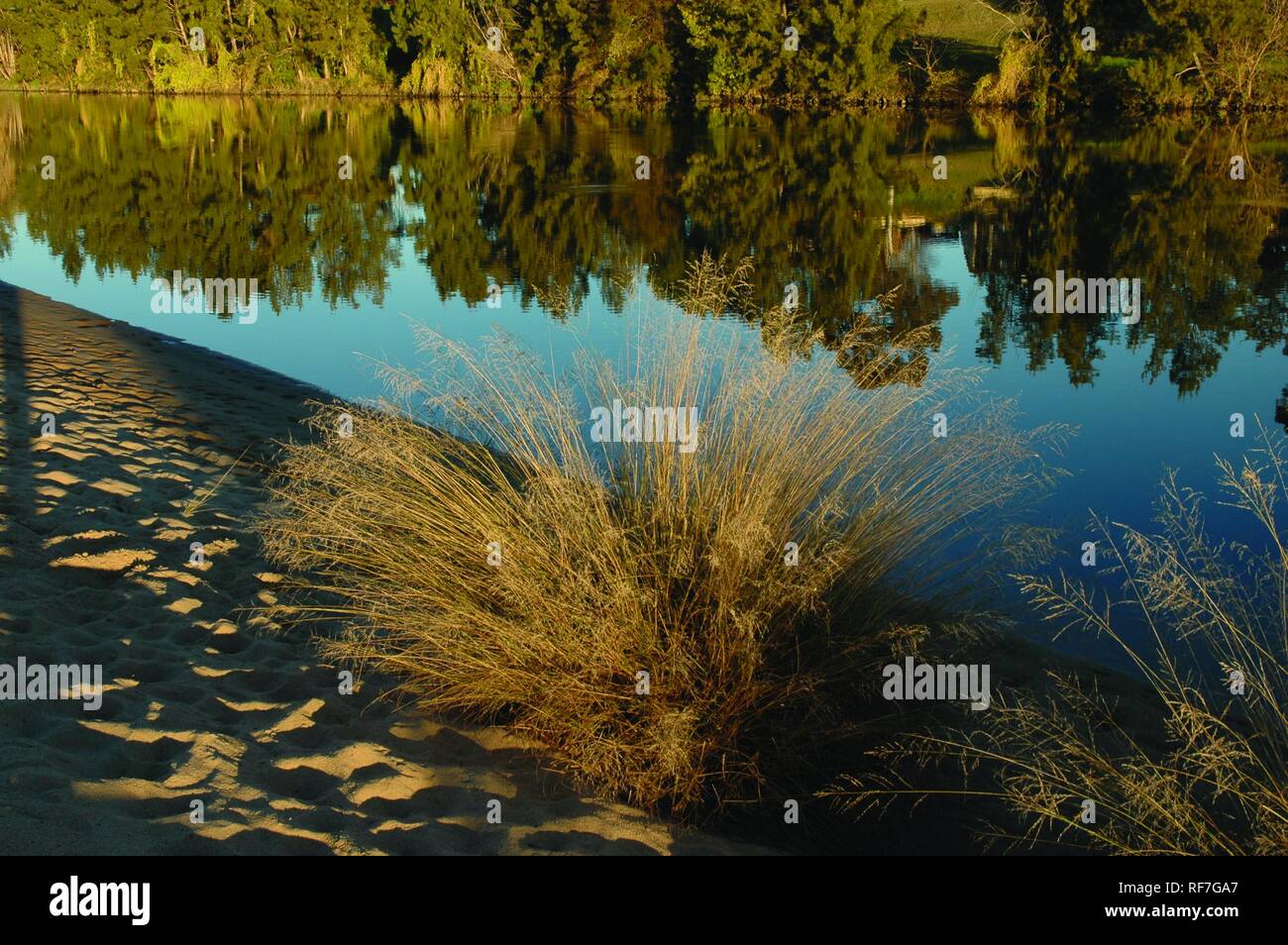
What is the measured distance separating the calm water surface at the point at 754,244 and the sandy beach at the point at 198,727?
6.26ft

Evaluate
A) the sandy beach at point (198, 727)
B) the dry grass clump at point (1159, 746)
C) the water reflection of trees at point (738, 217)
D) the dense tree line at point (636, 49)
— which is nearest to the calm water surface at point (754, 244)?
the water reflection of trees at point (738, 217)

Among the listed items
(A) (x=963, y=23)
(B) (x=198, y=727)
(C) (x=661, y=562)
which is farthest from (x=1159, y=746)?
(A) (x=963, y=23)

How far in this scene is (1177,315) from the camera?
11930 mm

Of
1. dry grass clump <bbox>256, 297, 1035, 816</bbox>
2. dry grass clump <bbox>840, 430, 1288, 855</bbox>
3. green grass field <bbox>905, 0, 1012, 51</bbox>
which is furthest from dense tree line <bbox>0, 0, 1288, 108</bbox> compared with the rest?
dry grass clump <bbox>256, 297, 1035, 816</bbox>

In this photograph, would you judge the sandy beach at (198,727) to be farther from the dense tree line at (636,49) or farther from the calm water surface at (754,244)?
the dense tree line at (636,49)

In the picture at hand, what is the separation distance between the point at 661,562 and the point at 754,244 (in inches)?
471

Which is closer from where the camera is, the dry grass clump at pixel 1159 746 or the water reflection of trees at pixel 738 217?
the dry grass clump at pixel 1159 746

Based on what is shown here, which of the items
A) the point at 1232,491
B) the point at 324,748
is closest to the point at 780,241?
the point at 1232,491

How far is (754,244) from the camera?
1558 cm

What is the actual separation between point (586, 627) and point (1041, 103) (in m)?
31.7

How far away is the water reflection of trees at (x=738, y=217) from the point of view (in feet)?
40.4

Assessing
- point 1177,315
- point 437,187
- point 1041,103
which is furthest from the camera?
point 1041,103

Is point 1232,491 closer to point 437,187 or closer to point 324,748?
point 324,748

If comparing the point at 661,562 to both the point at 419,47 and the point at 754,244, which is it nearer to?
the point at 754,244
